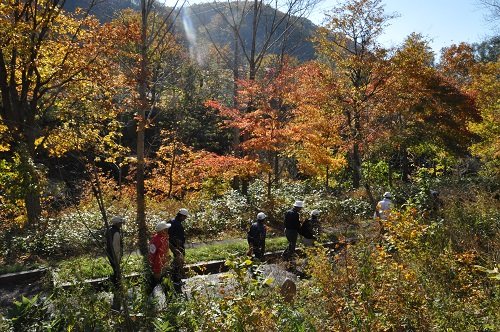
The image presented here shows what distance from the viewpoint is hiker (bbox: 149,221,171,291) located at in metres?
6.65

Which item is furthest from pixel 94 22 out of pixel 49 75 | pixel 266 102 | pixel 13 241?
pixel 13 241

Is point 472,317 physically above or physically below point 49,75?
below

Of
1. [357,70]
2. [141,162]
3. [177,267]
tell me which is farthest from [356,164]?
[177,267]

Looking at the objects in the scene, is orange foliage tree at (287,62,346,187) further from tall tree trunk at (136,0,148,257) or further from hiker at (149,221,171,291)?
hiker at (149,221,171,291)

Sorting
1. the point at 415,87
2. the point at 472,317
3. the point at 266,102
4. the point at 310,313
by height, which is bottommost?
the point at 310,313

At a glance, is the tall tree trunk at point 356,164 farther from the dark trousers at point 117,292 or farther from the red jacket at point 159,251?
the dark trousers at point 117,292

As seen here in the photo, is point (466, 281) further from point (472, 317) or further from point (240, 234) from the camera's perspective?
point (240, 234)

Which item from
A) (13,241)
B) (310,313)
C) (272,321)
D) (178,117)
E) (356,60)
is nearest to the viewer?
(272,321)

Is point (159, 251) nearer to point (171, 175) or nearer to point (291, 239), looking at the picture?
point (291, 239)

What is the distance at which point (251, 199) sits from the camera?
15.2 m

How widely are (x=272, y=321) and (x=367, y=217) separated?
11595 millimetres

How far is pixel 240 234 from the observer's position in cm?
1304

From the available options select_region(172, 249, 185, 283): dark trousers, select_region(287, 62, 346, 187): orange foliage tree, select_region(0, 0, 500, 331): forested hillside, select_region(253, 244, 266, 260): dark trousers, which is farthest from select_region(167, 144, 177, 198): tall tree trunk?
select_region(172, 249, 185, 283): dark trousers

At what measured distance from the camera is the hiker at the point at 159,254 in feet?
21.8
